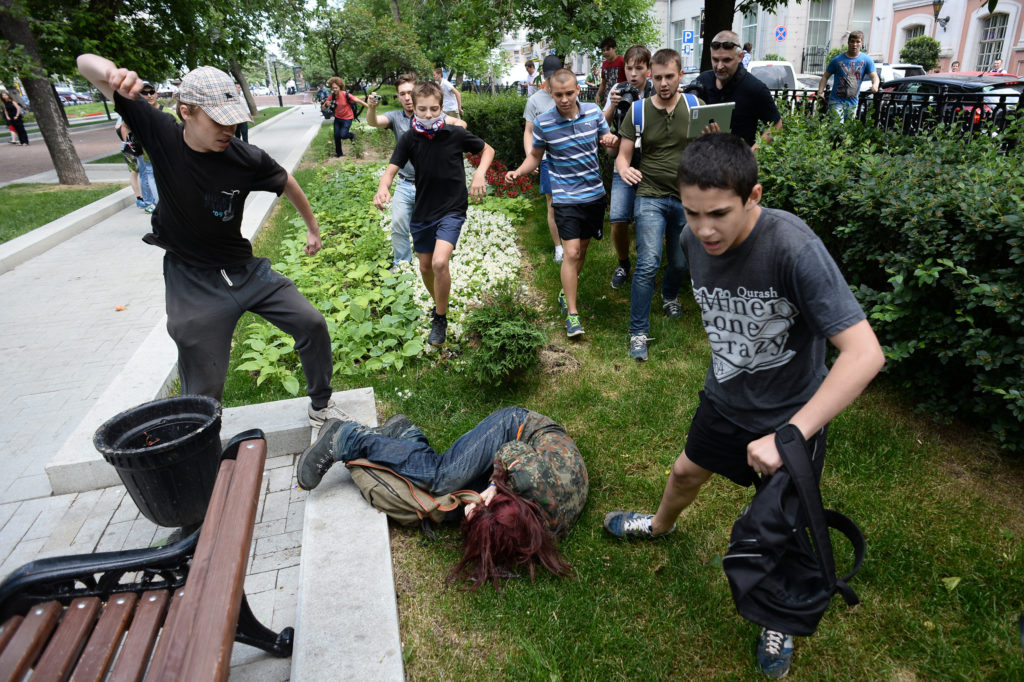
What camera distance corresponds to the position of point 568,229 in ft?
17.1

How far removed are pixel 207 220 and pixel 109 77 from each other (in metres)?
0.74

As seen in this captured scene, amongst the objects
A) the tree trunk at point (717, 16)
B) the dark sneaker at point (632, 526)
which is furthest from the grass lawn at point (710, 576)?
the tree trunk at point (717, 16)

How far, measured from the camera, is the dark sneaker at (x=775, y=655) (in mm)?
2361

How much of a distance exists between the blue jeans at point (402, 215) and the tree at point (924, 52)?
29.2 m

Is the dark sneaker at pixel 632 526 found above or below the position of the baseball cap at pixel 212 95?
below

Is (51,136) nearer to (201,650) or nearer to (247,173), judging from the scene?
(247,173)

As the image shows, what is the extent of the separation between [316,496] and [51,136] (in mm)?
14402

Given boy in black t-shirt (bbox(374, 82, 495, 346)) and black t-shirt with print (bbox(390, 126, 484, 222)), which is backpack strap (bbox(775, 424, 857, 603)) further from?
black t-shirt with print (bbox(390, 126, 484, 222))

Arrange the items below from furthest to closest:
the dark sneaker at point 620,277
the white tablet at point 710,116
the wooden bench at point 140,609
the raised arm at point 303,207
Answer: the dark sneaker at point 620,277 → the white tablet at point 710,116 → the raised arm at point 303,207 → the wooden bench at point 140,609

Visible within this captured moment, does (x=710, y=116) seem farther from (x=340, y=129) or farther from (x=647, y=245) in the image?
(x=340, y=129)

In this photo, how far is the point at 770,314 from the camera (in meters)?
2.14

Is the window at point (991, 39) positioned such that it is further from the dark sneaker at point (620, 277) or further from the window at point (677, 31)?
the dark sneaker at point (620, 277)

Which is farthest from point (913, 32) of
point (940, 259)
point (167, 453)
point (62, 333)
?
point (167, 453)

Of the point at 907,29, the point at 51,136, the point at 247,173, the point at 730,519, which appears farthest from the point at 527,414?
the point at 907,29
